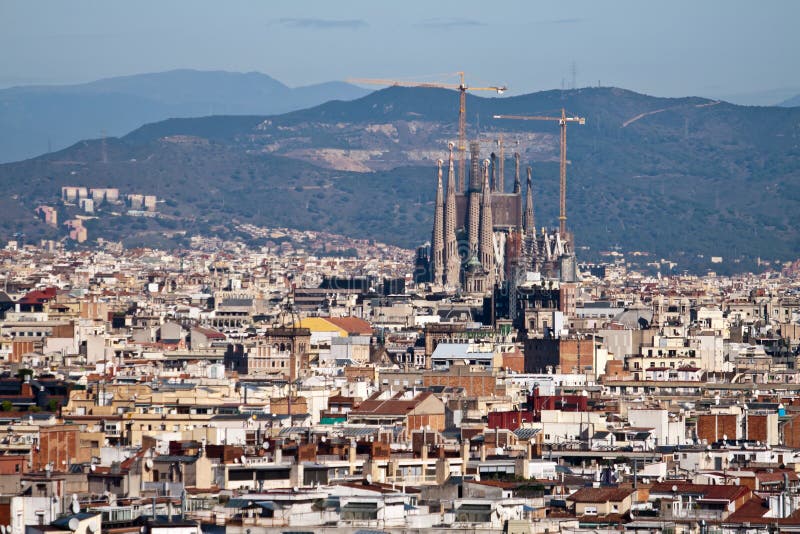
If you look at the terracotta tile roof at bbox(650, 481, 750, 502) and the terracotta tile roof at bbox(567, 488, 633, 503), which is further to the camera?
the terracotta tile roof at bbox(650, 481, 750, 502)

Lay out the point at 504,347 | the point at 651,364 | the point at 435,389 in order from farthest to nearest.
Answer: the point at 504,347, the point at 651,364, the point at 435,389

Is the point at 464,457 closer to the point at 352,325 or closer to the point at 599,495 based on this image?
the point at 599,495

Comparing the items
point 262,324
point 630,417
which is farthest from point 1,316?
point 630,417

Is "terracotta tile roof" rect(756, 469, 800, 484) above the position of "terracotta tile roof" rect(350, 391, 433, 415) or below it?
above

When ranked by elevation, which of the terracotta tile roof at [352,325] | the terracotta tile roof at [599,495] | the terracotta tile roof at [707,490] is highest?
the terracotta tile roof at [599,495]

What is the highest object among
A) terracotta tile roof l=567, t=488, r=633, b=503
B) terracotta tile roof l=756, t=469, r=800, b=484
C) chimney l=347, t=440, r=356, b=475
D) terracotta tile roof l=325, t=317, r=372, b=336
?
terracotta tile roof l=567, t=488, r=633, b=503

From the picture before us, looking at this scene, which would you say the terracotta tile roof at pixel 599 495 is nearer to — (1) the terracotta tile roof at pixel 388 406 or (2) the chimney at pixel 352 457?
(2) the chimney at pixel 352 457

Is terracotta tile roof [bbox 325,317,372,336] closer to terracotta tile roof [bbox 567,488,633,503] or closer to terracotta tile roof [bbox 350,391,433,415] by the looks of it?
terracotta tile roof [bbox 350,391,433,415]

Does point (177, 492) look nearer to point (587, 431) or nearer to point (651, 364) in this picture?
point (587, 431)

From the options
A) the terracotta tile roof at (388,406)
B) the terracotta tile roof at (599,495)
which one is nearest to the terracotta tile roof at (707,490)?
the terracotta tile roof at (599,495)

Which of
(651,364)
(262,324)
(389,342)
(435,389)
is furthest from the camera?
(262,324)

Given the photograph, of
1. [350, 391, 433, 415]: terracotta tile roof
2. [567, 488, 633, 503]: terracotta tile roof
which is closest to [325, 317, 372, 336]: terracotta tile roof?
[350, 391, 433, 415]: terracotta tile roof
